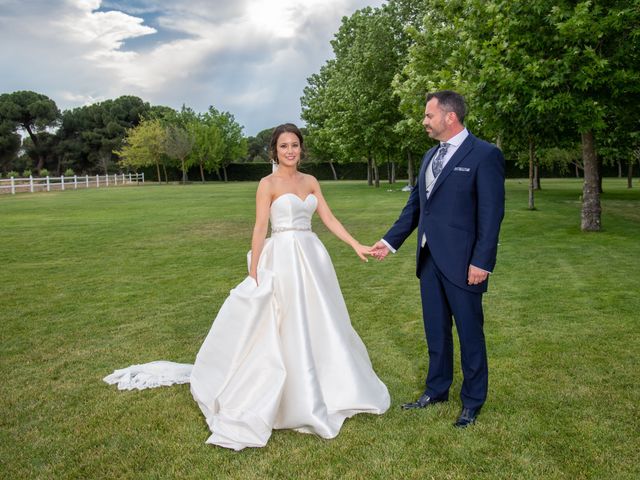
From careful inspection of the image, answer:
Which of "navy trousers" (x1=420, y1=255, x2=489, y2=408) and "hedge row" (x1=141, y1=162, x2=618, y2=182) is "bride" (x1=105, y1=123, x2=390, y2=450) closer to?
"navy trousers" (x1=420, y1=255, x2=489, y2=408)

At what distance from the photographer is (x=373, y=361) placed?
19.4 feet

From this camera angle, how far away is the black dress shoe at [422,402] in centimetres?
465

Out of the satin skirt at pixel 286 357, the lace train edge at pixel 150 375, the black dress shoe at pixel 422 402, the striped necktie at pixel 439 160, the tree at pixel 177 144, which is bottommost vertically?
the black dress shoe at pixel 422 402

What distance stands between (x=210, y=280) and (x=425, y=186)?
265 inches

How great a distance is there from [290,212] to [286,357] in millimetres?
1136

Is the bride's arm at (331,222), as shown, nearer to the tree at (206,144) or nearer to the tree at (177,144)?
the tree at (177,144)

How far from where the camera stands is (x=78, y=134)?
89500 mm

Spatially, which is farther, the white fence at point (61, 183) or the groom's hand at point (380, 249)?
the white fence at point (61, 183)

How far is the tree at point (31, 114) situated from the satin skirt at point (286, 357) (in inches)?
3526

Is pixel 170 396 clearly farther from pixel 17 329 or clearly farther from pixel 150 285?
pixel 150 285

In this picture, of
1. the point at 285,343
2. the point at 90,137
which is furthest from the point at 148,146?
the point at 285,343

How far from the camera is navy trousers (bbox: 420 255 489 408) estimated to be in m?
4.18

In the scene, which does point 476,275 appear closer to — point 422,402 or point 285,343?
point 422,402

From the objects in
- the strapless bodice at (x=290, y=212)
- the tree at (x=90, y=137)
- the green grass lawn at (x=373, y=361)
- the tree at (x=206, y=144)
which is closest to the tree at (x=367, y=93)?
the green grass lawn at (x=373, y=361)
